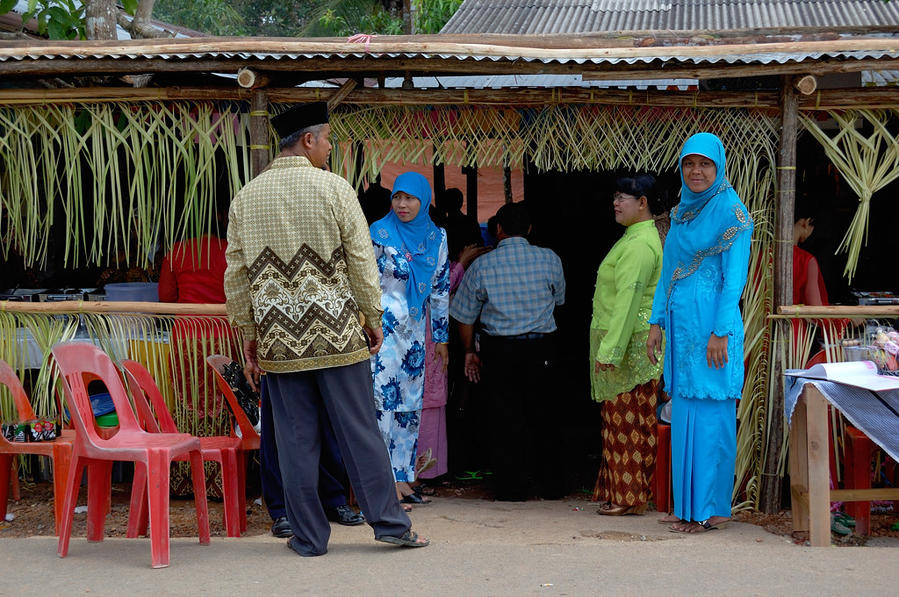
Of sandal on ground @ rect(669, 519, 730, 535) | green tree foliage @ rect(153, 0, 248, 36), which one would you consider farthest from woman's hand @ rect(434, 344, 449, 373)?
green tree foliage @ rect(153, 0, 248, 36)

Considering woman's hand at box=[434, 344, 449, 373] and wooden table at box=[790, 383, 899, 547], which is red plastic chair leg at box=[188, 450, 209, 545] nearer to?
woman's hand at box=[434, 344, 449, 373]

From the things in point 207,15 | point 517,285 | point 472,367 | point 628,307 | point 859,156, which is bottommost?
point 472,367

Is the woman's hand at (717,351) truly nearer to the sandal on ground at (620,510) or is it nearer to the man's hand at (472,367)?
the sandal on ground at (620,510)

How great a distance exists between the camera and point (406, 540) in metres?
4.18

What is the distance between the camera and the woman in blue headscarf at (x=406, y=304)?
17.0ft

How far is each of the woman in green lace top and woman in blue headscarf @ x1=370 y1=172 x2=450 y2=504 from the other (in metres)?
0.93

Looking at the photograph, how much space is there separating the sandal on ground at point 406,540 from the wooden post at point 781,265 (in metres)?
2.03

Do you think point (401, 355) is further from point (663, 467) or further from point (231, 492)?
point (663, 467)

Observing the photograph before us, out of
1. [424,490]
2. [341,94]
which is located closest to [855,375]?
[424,490]

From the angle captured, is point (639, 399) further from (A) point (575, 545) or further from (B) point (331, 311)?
(B) point (331, 311)

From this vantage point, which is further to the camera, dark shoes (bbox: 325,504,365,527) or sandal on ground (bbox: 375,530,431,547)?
dark shoes (bbox: 325,504,365,527)

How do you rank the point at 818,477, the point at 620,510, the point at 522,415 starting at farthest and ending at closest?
the point at 522,415
the point at 620,510
the point at 818,477

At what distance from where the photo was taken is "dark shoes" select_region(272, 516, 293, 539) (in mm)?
4645

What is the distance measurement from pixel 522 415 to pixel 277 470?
171 cm
